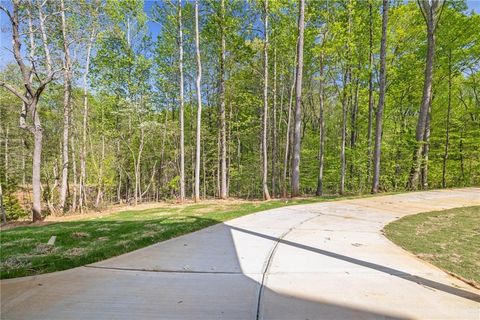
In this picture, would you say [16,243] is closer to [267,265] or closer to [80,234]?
[80,234]

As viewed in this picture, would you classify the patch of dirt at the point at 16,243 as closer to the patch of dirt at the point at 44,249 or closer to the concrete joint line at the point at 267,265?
the patch of dirt at the point at 44,249

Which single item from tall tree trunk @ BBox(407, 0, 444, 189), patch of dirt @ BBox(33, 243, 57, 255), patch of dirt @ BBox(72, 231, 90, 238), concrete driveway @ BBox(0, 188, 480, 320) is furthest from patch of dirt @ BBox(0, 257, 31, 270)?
tall tree trunk @ BBox(407, 0, 444, 189)

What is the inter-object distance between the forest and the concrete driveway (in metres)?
7.88

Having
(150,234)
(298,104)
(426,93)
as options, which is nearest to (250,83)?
(298,104)

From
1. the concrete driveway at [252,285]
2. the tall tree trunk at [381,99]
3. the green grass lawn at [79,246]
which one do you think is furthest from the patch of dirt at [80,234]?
the tall tree trunk at [381,99]

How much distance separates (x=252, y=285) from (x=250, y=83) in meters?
18.9

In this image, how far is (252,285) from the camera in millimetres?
2910

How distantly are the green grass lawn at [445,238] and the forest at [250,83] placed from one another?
5.75 metres

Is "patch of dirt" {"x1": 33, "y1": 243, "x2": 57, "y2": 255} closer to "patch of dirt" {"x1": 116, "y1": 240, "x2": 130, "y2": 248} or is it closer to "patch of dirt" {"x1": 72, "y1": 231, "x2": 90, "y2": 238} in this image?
"patch of dirt" {"x1": 72, "y1": 231, "x2": 90, "y2": 238}

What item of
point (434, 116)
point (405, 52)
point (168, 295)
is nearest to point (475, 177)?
point (434, 116)

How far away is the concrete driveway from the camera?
240 cm

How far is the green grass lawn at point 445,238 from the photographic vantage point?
3691mm

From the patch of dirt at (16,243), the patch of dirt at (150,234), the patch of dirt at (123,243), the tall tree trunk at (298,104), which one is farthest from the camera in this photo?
the tall tree trunk at (298,104)

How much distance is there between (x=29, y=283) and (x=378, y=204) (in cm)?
902
